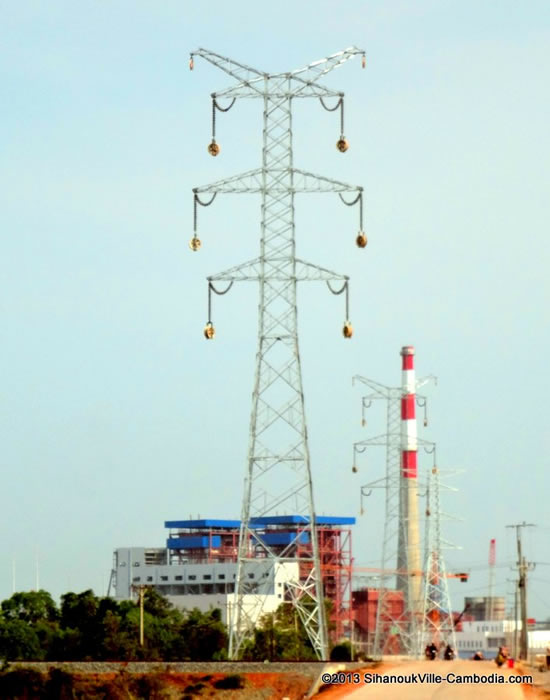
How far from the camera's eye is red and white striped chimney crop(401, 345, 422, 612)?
151 metres

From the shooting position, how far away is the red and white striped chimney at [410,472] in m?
151

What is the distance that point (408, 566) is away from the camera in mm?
148625

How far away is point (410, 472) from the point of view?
154 meters

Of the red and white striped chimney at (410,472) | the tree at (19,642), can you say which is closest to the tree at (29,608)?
the tree at (19,642)

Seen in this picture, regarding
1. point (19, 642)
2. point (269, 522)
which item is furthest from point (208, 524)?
point (19, 642)

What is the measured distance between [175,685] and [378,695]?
2758 cm

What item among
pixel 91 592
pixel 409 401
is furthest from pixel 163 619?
pixel 409 401

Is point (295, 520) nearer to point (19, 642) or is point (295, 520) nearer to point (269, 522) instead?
point (269, 522)


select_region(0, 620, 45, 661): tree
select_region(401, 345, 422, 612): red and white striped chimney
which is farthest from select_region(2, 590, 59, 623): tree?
select_region(401, 345, 422, 612): red and white striped chimney

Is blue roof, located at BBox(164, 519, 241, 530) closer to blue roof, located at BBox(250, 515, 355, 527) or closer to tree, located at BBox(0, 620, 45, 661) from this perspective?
blue roof, located at BBox(250, 515, 355, 527)

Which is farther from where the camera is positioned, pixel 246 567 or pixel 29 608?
pixel 246 567

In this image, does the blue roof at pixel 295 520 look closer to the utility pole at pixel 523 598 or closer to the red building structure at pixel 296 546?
the red building structure at pixel 296 546

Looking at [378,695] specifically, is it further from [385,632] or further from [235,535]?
[235,535]

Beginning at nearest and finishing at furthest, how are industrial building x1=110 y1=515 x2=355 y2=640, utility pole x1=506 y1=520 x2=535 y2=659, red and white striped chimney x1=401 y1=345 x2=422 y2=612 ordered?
utility pole x1=506 y1=520 x2=535 y2=659 → red and white striped chimney x1=401 y1=345 x2=422 y2=612 → industrial building x1=110 y1=515 x2=355 y2=640
